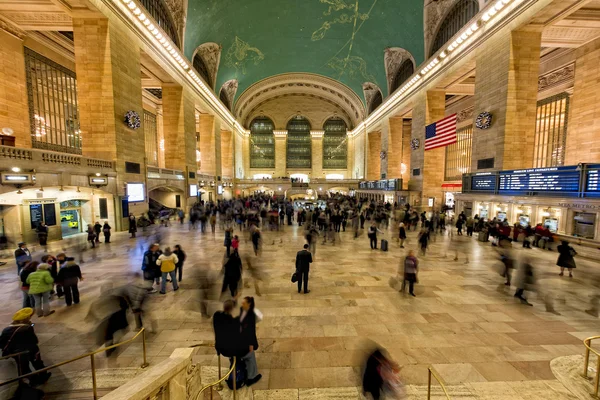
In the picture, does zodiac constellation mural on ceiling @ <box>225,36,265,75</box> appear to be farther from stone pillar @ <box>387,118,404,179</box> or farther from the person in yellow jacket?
the person in yellow jacket

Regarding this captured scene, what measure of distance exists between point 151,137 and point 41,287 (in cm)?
2599

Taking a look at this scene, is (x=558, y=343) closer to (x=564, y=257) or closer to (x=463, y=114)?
(x=564, y=257)

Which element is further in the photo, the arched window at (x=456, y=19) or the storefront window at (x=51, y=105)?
the arched window at (x=456, y=19)

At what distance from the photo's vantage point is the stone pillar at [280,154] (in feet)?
150

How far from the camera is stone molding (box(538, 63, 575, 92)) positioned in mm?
17000

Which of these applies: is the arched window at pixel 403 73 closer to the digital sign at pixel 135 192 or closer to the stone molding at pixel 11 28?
the digital sign at pixel 135 192

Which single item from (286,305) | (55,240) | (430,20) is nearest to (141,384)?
(286,305)

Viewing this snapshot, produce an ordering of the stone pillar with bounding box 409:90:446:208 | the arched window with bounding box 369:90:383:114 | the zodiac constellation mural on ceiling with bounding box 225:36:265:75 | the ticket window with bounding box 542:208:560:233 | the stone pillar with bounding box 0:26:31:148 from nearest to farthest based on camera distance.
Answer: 1. the ticket window with bounding box 542:208:560:233
2. the stone pillar with bounding box 0:26:31:148
3. the stone pillar with bounding box 409:90:446:208
4. the zodiac constellation mural on ceiling with bounding box 225:36:265:75
5. the arched window with bounding box 369:90:383:114

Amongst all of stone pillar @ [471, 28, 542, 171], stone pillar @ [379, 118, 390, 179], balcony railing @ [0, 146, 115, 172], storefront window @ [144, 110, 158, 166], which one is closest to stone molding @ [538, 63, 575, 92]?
stone pillar @ [471, 28, 542, 171]

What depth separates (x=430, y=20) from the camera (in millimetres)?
19828

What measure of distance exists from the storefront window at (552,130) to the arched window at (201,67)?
97.7 ft

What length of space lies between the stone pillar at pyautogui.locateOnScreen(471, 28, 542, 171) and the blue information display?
93 centimetres

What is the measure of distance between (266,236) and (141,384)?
400 inches

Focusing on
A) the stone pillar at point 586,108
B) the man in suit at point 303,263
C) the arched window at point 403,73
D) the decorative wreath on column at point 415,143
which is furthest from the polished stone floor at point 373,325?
the arched window at point 403,73
